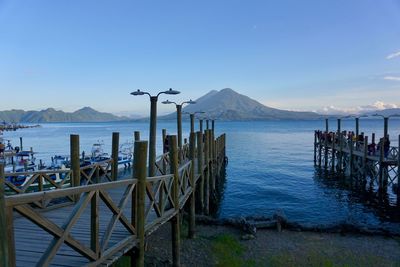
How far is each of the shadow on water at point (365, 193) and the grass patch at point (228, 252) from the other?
9.38 m

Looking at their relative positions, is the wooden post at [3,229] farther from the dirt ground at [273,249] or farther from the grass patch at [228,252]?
the grass patch at [228,252]

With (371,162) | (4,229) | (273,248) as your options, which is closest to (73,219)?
(4,229)

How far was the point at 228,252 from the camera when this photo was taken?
10.7m

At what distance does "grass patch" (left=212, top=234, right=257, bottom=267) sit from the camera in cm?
983

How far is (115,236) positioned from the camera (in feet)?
19.3

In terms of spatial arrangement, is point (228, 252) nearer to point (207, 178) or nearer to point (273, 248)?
point (273, 248)

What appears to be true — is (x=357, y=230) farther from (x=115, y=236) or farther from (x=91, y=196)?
(x=91, y=196)

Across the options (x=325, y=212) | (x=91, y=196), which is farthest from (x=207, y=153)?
(x=91, y=196)

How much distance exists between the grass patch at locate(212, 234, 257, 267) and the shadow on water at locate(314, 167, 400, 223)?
9.38m

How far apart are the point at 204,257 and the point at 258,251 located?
2088 millimetres

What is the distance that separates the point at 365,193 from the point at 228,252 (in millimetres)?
15098

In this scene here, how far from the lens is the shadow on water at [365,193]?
57.4 feet

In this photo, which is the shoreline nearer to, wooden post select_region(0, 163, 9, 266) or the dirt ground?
the dirt ground

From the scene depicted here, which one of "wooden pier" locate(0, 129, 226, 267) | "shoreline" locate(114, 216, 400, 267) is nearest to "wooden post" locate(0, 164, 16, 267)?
"wooden pier" locate(0, 129, 226, 267)
